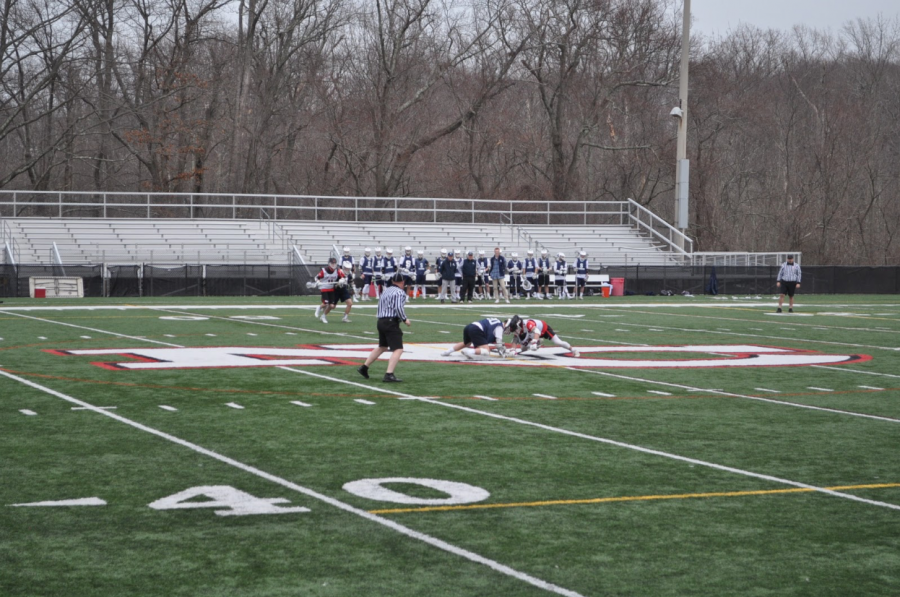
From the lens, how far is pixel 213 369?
15.7 m

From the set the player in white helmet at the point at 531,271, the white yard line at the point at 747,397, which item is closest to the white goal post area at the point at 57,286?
the player in white helmet at the point at 531,271

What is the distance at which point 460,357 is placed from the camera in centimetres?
1772

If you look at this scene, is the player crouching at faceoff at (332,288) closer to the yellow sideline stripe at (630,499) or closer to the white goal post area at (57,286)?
the white goal post area at (57,286)

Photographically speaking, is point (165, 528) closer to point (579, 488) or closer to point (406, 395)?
point (579, 488)

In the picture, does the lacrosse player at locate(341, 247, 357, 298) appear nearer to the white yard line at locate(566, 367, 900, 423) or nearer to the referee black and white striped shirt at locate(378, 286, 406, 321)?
the white yard line at locate(566, 367, 900, 423)

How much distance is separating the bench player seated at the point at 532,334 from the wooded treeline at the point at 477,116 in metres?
38.9

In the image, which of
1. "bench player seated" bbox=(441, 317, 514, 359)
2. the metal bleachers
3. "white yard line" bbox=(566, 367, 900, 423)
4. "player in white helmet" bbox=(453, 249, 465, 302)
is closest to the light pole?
the metal bleachers

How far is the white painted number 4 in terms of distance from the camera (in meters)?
7.45

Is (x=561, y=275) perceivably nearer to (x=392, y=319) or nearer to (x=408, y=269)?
(x=408, y=269)

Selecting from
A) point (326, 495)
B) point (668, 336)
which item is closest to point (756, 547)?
point (326, 495)

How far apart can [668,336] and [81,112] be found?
43417 millimetres

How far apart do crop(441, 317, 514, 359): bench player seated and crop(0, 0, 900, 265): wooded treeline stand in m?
38.8

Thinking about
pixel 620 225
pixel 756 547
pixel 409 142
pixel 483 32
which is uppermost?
pixel 483 32

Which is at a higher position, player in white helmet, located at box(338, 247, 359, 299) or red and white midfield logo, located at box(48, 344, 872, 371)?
player in white helmet, located at box(338, 247, 359, 299)
